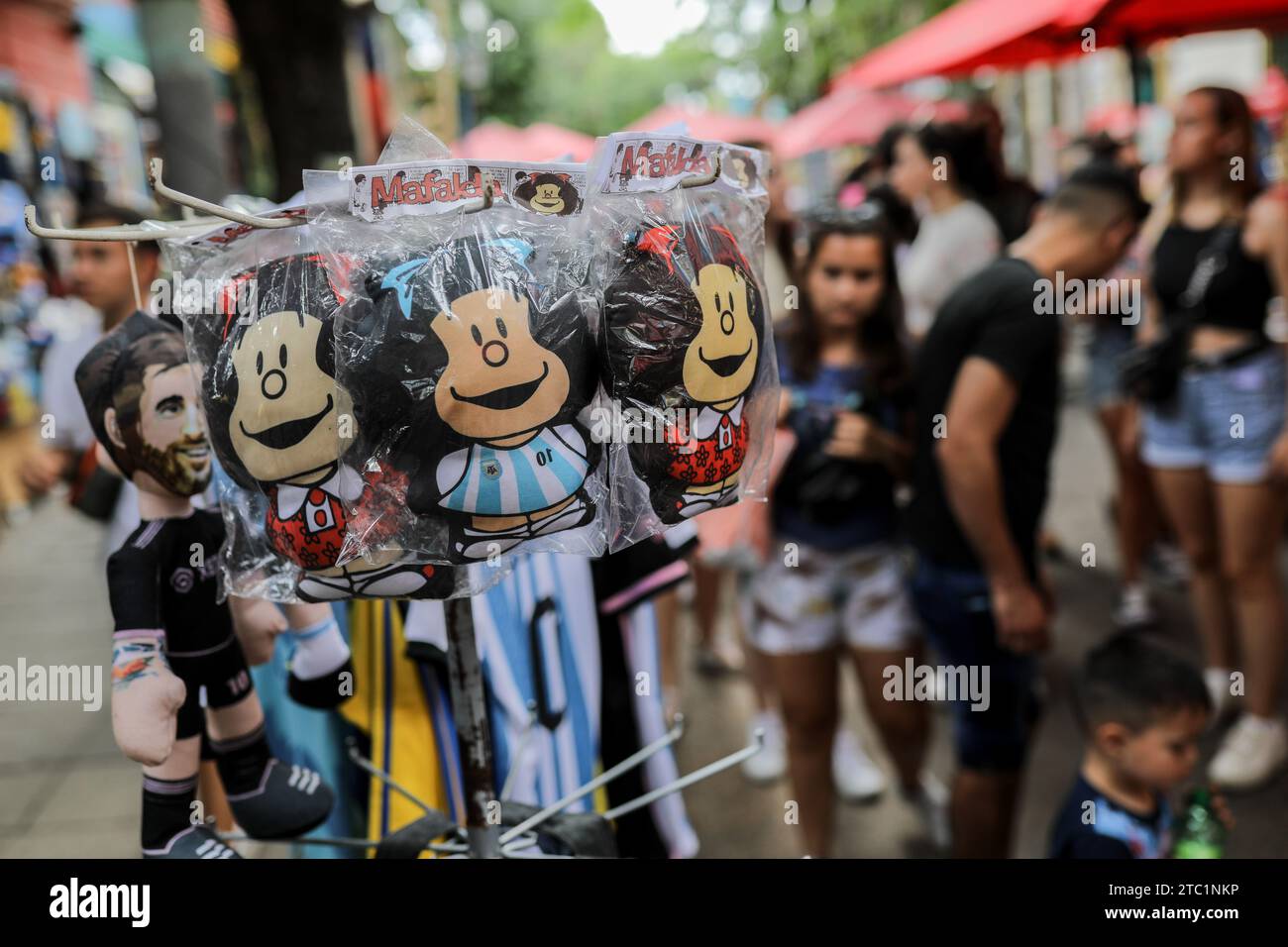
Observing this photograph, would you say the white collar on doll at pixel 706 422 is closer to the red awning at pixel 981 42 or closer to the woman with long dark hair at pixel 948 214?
the red awning at pixel 981 42

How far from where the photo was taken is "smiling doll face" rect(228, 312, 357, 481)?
38.8 inches

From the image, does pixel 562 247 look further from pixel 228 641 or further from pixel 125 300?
pixel 125 300

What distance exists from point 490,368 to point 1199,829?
6.53ft

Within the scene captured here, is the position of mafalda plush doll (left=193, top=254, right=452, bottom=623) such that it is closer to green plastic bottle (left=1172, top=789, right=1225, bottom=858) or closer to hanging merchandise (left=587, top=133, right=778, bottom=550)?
hanging merchandise (left=587, top=133, right=778, bottom=550)

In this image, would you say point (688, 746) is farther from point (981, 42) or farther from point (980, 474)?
point (981, 42)

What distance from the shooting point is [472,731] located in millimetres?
1270

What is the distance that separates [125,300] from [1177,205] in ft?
10.5

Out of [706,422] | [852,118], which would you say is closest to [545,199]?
[706,422]

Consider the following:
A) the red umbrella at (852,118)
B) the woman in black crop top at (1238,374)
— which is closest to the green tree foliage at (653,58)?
the red umbrella at (852,118)

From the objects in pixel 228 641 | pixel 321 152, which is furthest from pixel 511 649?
pixel 321 152

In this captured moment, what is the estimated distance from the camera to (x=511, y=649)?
1.59m

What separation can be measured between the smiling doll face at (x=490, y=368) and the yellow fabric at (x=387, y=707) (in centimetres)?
68

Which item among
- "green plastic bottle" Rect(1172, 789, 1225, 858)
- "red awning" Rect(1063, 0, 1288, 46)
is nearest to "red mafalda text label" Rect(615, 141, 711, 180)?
"green plastic bottle" Rect(1172, 789, 1225, 858)

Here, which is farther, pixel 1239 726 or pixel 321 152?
pixel 321 152
